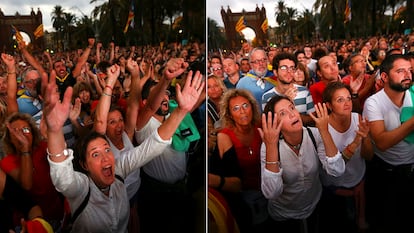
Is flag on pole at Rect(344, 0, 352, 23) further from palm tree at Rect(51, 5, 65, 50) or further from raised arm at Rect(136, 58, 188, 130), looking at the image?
palm tree at Rect(51, 5, 65, 50)

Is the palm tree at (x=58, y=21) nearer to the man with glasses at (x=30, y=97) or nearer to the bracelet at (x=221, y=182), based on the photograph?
the man with glasses at (x=30, y=97)

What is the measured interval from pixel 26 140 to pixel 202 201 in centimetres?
97

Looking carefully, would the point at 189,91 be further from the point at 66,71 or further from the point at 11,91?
the point at 11,91

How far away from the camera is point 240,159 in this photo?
10.4ft

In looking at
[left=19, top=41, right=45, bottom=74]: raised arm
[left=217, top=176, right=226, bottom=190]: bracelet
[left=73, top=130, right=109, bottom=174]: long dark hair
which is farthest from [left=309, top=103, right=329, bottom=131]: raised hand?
[left=19, top=41, right=45, bottom=74]: raised arm

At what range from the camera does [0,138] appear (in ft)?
9.10

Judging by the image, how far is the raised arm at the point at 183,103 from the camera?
302 cm

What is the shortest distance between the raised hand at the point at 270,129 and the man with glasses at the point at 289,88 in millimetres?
74

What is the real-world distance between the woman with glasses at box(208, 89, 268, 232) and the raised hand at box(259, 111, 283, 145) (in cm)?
3

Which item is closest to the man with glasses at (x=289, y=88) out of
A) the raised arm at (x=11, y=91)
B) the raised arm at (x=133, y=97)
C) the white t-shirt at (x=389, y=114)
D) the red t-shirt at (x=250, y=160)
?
the red t-shirt at (x=250, y=160)

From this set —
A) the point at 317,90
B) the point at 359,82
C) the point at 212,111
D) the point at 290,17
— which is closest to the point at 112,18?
the point at 212,111

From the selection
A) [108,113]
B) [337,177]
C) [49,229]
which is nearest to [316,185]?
[337,177]

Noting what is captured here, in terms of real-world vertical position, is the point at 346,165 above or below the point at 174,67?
below

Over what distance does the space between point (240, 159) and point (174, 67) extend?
617 millimetres
